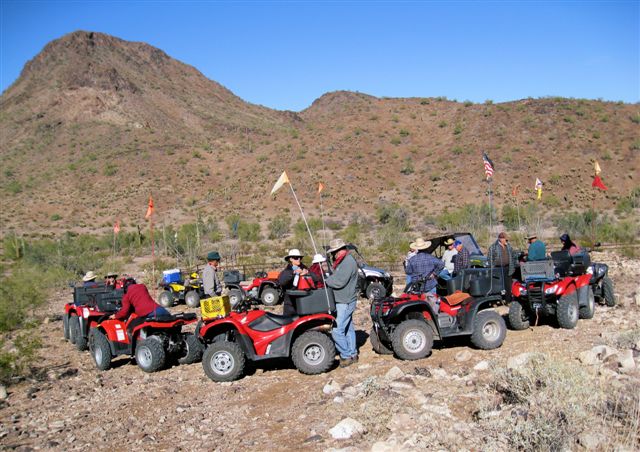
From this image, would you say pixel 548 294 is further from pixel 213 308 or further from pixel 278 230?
pixel 278 230

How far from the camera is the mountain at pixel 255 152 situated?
156ft

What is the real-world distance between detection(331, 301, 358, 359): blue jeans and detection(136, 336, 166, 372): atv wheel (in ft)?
8.30

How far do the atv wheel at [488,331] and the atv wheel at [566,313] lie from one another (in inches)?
56.1

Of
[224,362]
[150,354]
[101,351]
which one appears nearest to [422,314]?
[224,362]

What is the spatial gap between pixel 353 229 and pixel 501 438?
1180 inches

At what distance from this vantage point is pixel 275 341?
7.73m

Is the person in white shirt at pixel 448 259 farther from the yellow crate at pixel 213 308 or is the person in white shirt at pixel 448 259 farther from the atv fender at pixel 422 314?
the yellow crate at pixel 213 308

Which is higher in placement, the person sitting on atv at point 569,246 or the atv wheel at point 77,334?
the person sitting on atv at point 569,246

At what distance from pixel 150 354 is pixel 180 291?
24.1 feet

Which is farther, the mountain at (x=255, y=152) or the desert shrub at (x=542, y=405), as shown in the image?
the mountain at (x=255, y=152)

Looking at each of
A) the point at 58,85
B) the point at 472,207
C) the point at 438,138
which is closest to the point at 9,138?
the point at 58,85

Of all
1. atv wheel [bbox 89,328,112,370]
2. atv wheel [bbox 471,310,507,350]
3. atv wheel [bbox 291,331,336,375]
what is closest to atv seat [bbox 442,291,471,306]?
atv wheel [bbox 471,310,507,350]

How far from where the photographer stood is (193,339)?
8.84 metres

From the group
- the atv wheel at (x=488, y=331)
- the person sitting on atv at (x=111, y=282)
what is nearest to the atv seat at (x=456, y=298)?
the atv wheel at (x=488, y=331)
